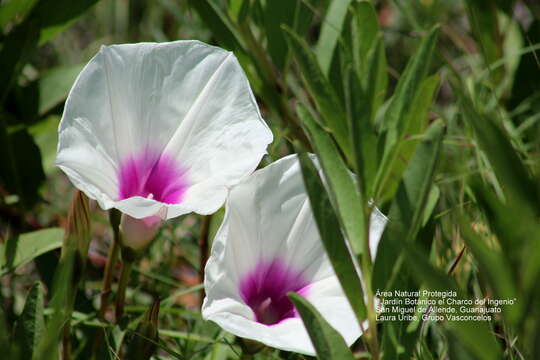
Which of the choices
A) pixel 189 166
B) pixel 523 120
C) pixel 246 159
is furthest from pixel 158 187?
pixel 523 120

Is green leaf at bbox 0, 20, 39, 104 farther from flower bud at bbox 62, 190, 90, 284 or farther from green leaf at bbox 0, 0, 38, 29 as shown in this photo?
flower bud at bbox 62, 190, 90, 284

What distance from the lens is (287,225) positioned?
931mm

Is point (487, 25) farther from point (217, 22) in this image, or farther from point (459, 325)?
point (459, 325)

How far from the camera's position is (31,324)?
831 millimetres

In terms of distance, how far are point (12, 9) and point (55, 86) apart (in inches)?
9.7

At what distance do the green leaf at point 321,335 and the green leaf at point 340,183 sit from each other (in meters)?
0.10

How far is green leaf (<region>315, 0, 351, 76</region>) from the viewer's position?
1.27 m

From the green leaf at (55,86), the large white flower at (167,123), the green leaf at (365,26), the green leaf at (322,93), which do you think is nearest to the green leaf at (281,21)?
the green leaf at (365,26)

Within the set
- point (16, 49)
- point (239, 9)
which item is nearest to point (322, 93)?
point (239, 9)

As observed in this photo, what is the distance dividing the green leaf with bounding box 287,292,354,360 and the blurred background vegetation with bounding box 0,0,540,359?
0.08 metres

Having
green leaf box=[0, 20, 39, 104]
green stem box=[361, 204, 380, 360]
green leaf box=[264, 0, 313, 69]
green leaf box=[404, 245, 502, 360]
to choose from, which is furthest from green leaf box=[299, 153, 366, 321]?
green leaf box=[0, 20, 39, 104]

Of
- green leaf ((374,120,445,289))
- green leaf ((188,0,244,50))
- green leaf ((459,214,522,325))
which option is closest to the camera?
green leaf ((459,214,522,325))

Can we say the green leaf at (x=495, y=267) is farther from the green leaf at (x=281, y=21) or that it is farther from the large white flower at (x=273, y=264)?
the green leaf at (x=281, y=21)

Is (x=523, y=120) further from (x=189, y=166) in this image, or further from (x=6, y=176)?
(x=6, y=176)
